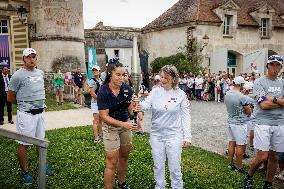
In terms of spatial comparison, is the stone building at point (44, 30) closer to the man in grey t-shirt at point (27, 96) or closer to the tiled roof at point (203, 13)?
the tiled roof at point (203, 13)

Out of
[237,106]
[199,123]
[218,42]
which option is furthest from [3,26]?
[237,106]

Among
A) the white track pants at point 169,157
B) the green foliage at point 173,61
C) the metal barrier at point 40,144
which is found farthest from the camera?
the green foliage at point 173,61

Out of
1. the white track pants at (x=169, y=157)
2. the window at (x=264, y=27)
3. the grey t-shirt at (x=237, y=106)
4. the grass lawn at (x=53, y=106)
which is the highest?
the window at (x=264, y=27)

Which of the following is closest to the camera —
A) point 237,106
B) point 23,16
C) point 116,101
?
point 116,101

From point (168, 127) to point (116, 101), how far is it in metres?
0.82

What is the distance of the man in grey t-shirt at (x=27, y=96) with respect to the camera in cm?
570

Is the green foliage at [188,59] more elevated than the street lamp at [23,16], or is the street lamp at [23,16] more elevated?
the street lamp at [23,16]

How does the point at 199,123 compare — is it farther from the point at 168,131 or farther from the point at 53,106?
the point at 168,131

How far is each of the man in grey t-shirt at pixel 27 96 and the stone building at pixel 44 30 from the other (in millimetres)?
17236

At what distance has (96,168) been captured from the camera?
6547mm

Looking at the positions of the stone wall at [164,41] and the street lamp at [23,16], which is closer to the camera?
the street lamp at [23,16]

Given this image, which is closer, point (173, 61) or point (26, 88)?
point (26, 88)

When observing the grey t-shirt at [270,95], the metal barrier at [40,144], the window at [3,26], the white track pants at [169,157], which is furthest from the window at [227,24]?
the metal barrier at [40,144]

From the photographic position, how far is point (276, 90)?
5.51 m
